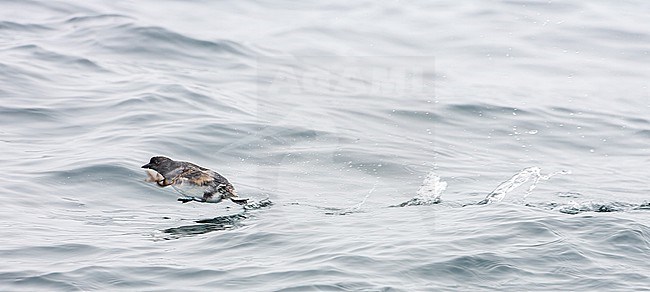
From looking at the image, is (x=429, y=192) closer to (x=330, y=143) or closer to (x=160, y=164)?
(x=330, y=143)

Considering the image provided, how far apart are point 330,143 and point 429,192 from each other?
2.64 metres

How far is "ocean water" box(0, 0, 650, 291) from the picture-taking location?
9.19 m

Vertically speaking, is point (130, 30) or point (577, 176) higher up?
point (130, 30)

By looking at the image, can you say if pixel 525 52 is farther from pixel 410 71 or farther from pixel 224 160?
pixel 224 160

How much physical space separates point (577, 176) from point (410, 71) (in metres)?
6.22

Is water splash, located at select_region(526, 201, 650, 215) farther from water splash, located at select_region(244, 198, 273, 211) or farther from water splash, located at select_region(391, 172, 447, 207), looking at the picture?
water splash, located at select_region(244, 198, 273, 211)

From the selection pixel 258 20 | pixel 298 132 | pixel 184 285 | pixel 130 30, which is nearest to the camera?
pixel 184 285

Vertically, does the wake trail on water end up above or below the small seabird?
below

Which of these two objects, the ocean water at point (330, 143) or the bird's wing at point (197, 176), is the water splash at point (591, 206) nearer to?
the ocean water at point (330, 143)

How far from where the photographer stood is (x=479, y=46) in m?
20.0

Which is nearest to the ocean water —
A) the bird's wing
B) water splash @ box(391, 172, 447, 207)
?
water splash @ box(391, 172, 447, 207)

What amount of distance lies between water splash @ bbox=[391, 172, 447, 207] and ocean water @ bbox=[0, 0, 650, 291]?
41 millimetres

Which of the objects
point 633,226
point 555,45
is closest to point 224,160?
point 633,226

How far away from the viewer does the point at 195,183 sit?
10.6 meters
